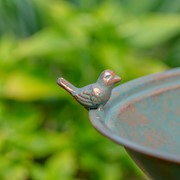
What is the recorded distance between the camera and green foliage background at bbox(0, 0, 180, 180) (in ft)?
10.5

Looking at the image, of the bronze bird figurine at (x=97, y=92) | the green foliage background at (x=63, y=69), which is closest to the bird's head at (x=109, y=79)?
the bronze bird figurine at (x=97, y=92)

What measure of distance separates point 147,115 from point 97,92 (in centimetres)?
13

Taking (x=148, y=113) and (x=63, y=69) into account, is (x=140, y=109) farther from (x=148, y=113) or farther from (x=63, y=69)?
(x=63, y=69)

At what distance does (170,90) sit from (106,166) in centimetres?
165

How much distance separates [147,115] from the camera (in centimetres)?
154

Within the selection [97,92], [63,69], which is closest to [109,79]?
[97,92]

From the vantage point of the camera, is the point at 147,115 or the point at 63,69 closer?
the point at 147,115

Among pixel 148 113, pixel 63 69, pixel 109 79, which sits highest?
pixel 109 79

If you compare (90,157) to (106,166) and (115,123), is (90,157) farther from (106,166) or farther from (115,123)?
(115,123)

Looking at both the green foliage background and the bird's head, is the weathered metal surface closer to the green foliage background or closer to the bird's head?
the bird's head

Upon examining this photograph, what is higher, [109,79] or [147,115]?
[109,79]

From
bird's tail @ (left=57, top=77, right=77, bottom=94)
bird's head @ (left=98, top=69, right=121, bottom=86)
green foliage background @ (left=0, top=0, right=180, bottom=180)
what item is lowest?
green foliage background @ (left=0, top=0, right=180, bottom=180)

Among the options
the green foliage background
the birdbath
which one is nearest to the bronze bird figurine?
the birdbath

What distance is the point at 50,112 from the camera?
11.6 ft
